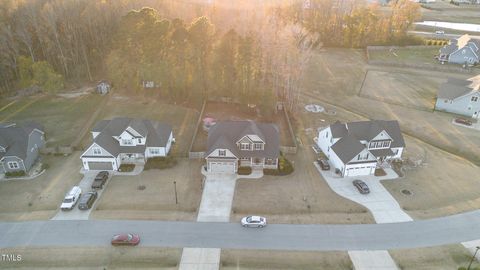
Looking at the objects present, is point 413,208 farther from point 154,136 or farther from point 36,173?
point 36,173

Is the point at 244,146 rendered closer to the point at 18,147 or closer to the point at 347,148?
the point at 347,148

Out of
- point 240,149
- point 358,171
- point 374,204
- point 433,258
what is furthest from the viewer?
point 240,149

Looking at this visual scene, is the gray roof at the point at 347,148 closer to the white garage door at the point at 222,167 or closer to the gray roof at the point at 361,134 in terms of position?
the gray roof at the point at 361,134

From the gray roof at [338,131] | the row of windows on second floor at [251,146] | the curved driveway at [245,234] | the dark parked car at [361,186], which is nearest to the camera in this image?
the curved driveway at [245,234]

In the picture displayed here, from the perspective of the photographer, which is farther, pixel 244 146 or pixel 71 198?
pixel 244 146

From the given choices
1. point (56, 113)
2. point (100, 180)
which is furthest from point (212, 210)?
point (56, 113)

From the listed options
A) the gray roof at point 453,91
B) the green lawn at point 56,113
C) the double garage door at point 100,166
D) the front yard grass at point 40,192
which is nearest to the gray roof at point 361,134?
the gray roof at point 453,91

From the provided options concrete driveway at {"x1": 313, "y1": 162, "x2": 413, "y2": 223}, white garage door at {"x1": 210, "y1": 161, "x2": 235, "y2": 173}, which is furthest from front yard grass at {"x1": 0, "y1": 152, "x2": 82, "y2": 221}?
concrete driveway at {"x1": 313, "y1": 162, "x2": 413, "y2": 223}
